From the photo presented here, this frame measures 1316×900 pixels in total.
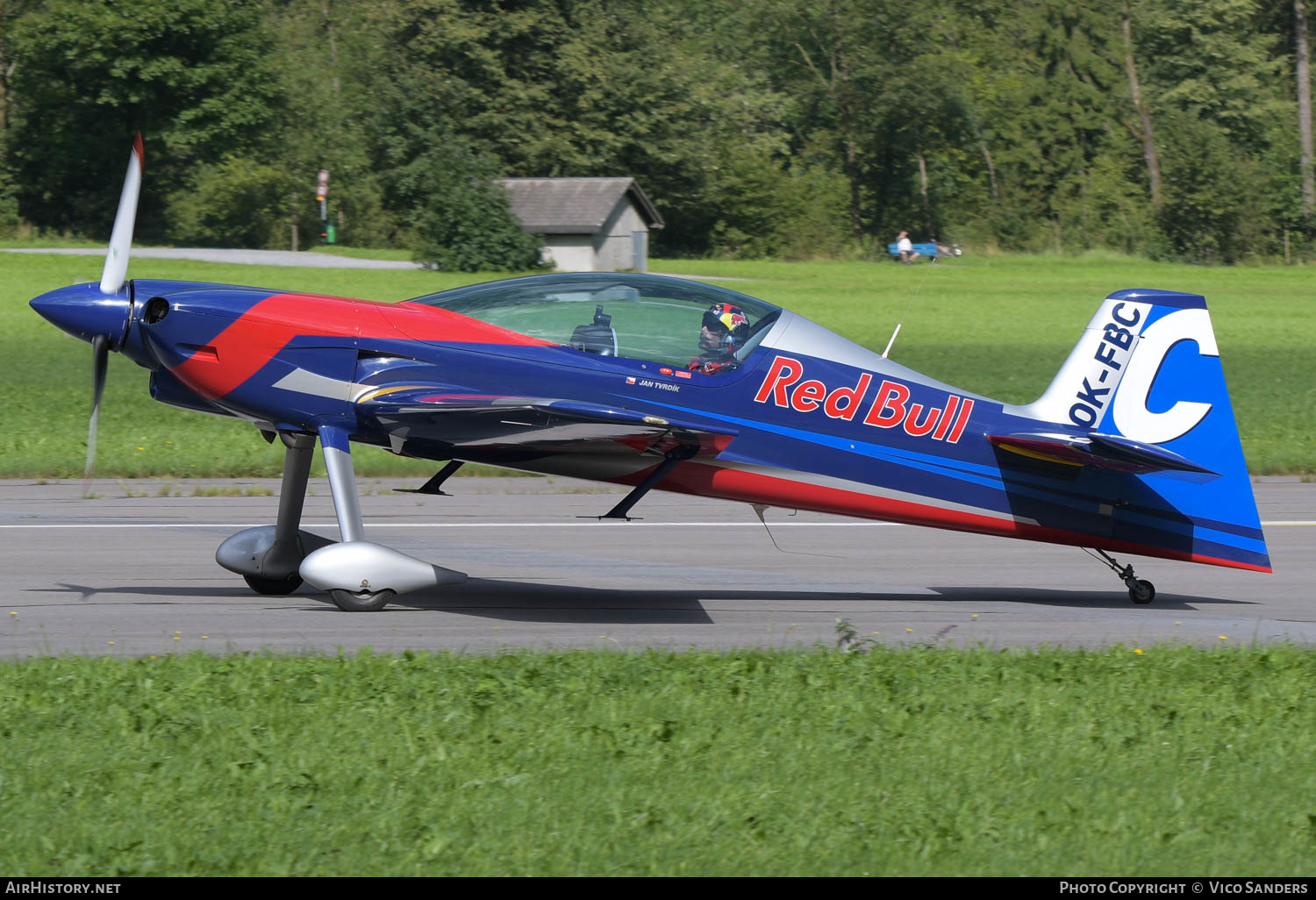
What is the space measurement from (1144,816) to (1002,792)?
1.64 feet

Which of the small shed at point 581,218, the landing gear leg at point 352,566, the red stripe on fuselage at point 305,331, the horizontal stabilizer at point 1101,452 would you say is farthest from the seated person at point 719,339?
the small shed at point 581,218

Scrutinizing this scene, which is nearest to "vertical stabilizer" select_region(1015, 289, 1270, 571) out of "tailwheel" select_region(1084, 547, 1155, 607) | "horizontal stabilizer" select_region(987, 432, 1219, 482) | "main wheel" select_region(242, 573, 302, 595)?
"horizontal stabilizer" select_region(987, 432, 1219, 482)

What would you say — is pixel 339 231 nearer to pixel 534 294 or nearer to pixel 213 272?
pixel 213 272

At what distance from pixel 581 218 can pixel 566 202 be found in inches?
55.4

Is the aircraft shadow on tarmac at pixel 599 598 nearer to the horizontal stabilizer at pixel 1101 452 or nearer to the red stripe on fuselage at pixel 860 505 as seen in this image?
the red stripe on fuselage at pixel 860 505

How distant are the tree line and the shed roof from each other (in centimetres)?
173

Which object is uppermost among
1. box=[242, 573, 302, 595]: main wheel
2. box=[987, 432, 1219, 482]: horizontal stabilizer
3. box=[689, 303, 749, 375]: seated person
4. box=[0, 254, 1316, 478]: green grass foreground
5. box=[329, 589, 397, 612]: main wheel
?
box=[689, 303, 749, 375]: seated person

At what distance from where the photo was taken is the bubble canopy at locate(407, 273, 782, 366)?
8.38 meters

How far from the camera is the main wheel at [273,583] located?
8898mm

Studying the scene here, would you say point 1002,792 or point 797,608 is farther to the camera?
point 797,608

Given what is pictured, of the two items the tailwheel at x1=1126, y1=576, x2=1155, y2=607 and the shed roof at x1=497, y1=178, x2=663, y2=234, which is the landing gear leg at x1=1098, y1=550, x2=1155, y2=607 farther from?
the shed roof at x1=497, y1=178, x2=663, y2=234

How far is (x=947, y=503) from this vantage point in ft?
29.1

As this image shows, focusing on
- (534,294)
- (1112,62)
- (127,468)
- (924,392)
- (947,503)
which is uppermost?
(1112,62)

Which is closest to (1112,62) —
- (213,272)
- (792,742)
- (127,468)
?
(213,272)
